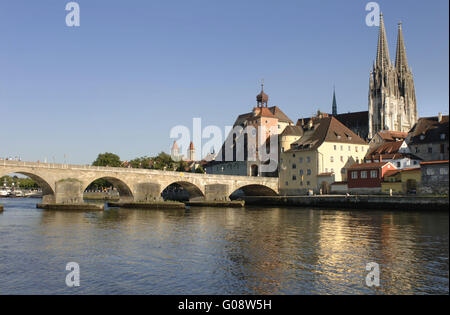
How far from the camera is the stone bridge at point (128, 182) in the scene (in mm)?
69500

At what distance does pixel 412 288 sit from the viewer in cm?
1805

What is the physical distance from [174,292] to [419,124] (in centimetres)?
8688

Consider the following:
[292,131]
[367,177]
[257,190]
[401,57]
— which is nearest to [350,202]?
[367,177]

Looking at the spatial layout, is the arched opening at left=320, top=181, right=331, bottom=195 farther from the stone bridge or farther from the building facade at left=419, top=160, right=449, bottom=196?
the building facade at left=419, top=160, right=449, bottom=196

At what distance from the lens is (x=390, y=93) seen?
516ft

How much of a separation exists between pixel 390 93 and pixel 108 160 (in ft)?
336

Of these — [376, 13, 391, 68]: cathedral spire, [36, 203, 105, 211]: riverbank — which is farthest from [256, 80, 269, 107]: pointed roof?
[36, 203, 105, 211]: riverbank

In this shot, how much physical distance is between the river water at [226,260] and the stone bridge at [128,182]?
101 feet

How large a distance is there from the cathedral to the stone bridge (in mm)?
69873

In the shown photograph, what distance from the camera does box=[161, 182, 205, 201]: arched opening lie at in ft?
304
